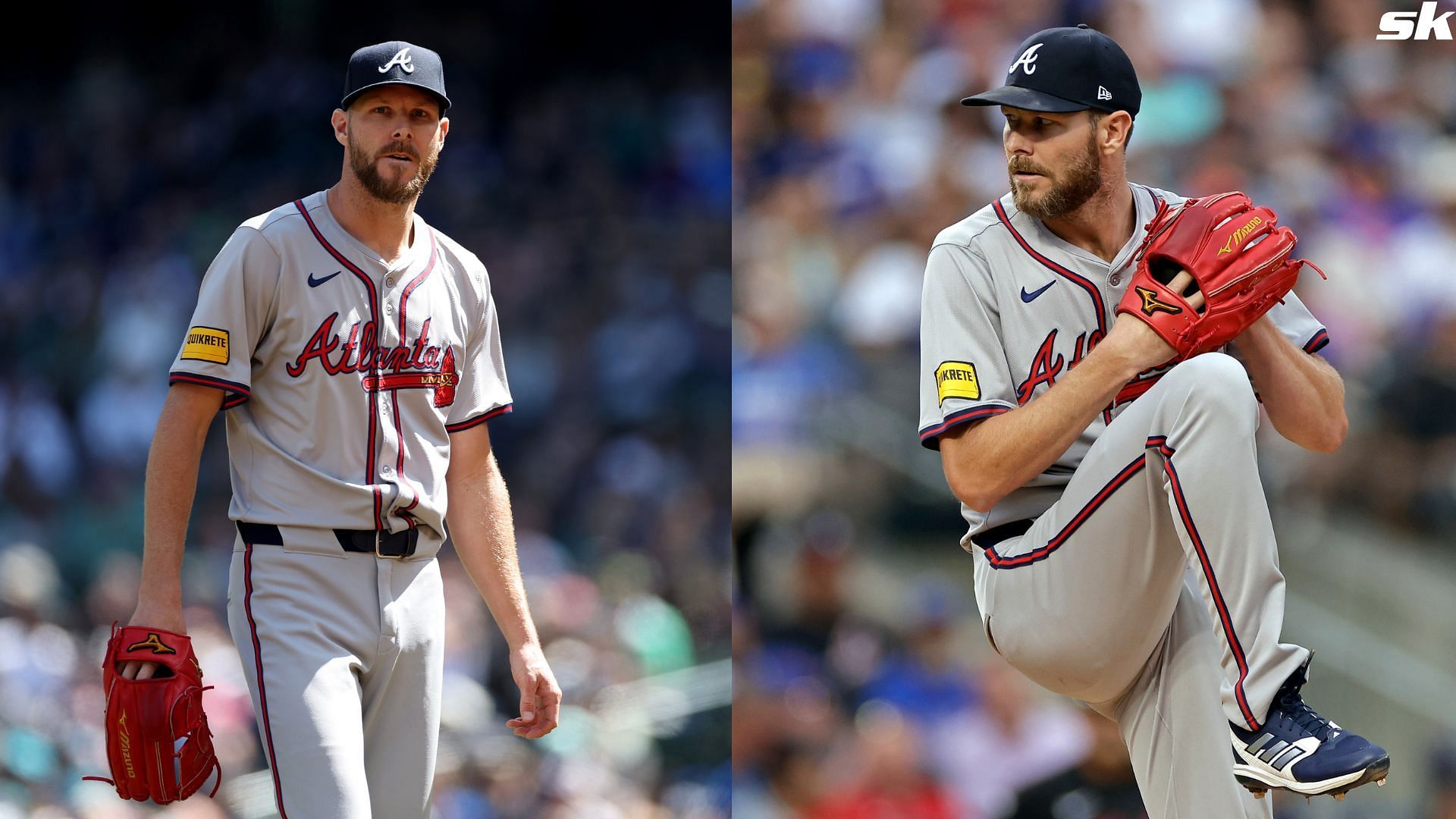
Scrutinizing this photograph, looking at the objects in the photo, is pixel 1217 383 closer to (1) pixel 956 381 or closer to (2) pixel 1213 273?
(2) pixel 1213 273

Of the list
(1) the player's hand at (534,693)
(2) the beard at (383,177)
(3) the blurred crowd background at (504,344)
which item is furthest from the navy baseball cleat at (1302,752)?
(3) the blurred crowd background at (504,344)

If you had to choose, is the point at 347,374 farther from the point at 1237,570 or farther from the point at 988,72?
the point at 988,72

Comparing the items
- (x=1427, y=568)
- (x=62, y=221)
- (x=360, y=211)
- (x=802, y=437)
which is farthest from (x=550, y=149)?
(x=360, y=211)

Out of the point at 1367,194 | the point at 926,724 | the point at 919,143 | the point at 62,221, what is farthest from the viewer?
the point at 62,221

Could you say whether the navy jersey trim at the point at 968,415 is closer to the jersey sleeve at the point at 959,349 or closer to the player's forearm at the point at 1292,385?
the jersey sleeve at the point at 959,349

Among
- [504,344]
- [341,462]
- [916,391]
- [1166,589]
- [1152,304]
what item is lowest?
[504,344]

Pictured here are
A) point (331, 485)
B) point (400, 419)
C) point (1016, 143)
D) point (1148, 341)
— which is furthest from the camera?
point (400, 419)

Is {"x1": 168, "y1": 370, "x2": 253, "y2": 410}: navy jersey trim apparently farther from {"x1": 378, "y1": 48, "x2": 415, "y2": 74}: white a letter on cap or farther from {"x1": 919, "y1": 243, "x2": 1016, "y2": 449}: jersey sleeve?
{"x1": 919, "y1": 243, "x2": 1016, "y2": 449}: jersey sleeve

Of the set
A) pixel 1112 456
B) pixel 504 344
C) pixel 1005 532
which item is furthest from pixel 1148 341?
pixel 504 344
